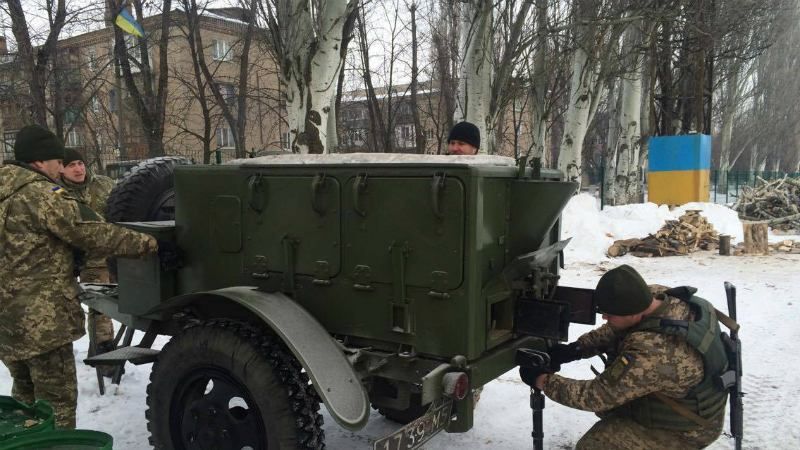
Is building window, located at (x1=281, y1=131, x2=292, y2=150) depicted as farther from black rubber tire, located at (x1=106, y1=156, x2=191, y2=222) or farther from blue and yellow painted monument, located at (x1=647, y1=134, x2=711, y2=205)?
blue and yellow painted monument, located at (x1=647, y1=134, x2=711, y2=205)

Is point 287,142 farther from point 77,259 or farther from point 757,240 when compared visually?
point 77,259

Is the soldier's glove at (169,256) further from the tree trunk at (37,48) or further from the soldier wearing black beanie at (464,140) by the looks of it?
the tree trunk at (37,48)

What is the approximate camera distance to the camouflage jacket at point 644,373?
2729 millimetres

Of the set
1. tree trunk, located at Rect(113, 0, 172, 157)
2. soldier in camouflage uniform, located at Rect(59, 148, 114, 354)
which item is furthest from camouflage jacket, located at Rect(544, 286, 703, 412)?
tree trunk, located at Rect(113, 0, 172, 157)

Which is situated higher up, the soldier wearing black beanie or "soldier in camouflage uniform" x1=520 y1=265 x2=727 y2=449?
the soldier wearing black beanie

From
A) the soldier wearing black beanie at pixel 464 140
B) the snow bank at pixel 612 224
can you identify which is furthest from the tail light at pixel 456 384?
the snow bank at pixel 612 224

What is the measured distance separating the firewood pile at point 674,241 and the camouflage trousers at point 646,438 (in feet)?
28.8

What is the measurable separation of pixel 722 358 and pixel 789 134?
4827 centimetres

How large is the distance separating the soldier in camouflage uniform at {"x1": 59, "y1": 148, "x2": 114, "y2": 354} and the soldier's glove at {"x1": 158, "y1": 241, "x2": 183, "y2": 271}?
133 centimetres

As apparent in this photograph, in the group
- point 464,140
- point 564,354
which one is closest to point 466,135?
point 464,140

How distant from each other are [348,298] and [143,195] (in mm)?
2028

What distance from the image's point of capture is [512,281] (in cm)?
298

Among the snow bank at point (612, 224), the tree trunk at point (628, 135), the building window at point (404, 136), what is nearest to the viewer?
the snow bank at point (612, 224)

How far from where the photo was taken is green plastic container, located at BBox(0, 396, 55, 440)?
8.20 feet
